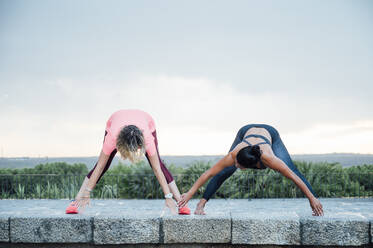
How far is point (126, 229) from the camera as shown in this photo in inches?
200

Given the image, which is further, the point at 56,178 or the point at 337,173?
the point at 56,178

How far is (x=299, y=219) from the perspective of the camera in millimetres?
4969

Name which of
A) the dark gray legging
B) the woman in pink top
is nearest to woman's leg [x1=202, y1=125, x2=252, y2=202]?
the dark gray legging

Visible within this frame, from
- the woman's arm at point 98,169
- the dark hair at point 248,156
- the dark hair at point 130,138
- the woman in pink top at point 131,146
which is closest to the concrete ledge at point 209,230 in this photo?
the woman in pink top at point 131,146

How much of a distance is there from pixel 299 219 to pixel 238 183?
298 inches

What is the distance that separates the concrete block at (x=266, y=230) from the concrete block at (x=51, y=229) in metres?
1.86

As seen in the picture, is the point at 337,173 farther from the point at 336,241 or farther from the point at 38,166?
the point at 38,166

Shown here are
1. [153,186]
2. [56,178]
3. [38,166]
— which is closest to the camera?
[153,186]

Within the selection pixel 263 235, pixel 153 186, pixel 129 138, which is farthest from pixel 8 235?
pixel 153 186

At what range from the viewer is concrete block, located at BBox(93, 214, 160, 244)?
16.5ft

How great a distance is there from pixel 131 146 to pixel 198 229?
4.28 feet

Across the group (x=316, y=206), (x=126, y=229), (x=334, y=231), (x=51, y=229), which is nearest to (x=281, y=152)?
(x=316, y=206)

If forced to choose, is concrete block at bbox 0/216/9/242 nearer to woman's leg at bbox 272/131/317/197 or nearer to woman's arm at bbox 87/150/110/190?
woman's arm at bbox 87/150/110/190

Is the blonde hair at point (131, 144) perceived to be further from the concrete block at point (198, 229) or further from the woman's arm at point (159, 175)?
the concrete block at point (198, 229)
